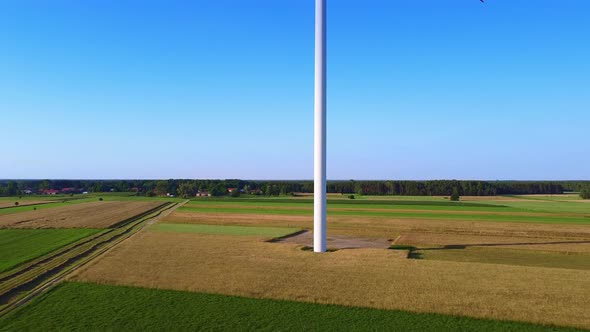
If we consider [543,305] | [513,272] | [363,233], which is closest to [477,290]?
[543,305]

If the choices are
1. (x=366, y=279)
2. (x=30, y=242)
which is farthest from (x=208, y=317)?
(x=30, y=242)

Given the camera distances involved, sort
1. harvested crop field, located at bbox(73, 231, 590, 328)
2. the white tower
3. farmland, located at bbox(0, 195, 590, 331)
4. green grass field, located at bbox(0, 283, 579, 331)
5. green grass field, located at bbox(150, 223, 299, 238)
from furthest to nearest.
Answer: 1. green grass field, located at bbox(150, 223, 299, 238)
2. the white tower
3. harvested crop field, located at bbox(73, 231, 590, 328)
4. farmland, located at bbox(0, 195, 590, 331)
5. green grass field, located at bbox(0, 283, 579, 331)

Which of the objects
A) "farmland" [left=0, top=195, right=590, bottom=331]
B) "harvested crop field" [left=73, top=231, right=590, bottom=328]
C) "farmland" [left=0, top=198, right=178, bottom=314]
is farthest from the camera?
"farmland" [left=0, top=198, right=178, bottom=314]

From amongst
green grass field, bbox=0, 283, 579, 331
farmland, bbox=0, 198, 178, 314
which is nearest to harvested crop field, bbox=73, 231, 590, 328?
green grass field, bbox=0, 283, 579, 331

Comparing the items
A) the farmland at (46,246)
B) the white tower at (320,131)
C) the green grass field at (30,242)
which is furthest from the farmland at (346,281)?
the green grass field at (30,242)

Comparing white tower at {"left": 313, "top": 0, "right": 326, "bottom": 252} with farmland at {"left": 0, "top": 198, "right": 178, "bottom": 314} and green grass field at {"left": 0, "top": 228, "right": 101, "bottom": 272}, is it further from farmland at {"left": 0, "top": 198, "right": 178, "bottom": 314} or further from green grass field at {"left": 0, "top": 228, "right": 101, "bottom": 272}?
green grass field at {"left": 0, "top": 228, "right": 101, "bottom": 272}

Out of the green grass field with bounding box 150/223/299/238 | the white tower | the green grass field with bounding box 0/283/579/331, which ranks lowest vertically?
the green grass field with bounding box 0/283/579/331
